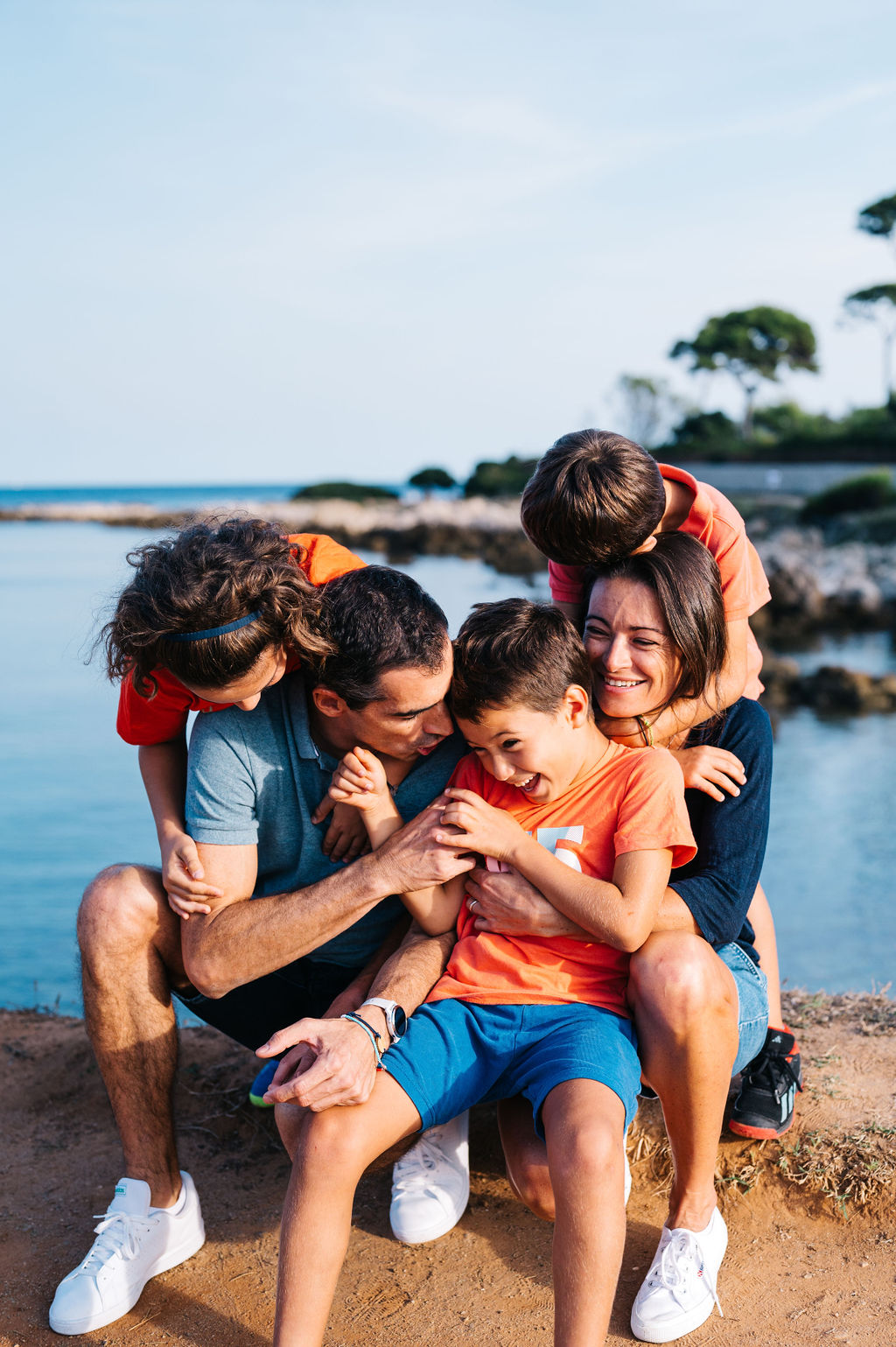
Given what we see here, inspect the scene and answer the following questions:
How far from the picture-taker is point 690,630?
2.82m

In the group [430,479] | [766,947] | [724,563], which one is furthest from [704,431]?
[766,947]

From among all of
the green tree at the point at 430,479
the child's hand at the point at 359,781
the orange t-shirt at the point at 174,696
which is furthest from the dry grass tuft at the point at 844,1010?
the green tree at the point at 430,479

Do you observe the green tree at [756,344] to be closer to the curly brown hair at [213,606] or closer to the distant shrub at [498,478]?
the distant shrub at [498,478]

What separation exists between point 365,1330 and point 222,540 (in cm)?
189

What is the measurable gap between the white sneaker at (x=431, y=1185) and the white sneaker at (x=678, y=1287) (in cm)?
56

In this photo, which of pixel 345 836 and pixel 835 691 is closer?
→ pixel 345 836

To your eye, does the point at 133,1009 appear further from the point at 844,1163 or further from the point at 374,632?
the point at 844,1163

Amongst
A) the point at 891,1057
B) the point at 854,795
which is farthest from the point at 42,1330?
the point at 854,795

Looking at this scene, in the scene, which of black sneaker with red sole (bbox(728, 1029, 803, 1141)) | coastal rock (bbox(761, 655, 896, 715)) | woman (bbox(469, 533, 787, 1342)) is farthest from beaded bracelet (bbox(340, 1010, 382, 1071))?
coastal rock (bbox(761, 655, 896, 715))

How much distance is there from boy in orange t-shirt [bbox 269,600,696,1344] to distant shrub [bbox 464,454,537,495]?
39.1m

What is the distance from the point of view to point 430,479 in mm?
49656

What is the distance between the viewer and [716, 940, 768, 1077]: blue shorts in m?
2.75

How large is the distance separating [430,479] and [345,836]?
4776 cm

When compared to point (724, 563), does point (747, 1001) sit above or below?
below
